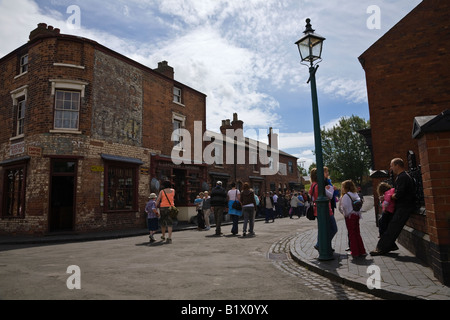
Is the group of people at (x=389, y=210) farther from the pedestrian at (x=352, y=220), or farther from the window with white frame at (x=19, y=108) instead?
the window with white frame at (x=19, y=108)

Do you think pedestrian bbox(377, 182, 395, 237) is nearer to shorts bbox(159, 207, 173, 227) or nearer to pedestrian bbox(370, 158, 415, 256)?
pedestrian bbox(370, 158, 415, 256)

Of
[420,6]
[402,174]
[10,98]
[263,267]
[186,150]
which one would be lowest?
[263,267]

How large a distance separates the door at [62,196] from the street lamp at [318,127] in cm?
1101

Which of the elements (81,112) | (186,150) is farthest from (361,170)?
(81,112)

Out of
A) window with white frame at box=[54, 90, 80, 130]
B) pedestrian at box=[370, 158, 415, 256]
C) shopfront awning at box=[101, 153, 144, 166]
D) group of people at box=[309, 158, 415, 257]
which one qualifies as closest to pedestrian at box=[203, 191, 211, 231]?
shopfront awning at box=[101, 153, 144, 166]

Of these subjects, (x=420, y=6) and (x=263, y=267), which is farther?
(x=420, y=6)

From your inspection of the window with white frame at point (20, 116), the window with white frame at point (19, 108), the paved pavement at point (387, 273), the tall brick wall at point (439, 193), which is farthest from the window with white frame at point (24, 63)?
the tall brick wall at point (439, 193)

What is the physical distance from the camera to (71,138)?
1337cm

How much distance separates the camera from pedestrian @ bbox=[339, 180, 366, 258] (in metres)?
5.91

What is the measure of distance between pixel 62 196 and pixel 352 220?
44.3ft

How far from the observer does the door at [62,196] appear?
13242 mm

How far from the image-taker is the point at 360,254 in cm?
594

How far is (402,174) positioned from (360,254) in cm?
173

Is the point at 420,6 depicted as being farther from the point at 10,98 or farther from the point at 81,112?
the point at 10,98
